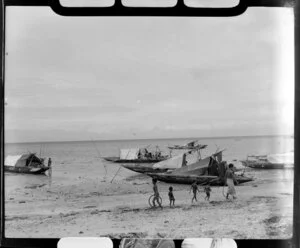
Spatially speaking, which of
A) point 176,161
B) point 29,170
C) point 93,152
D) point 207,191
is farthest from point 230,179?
point 29,170

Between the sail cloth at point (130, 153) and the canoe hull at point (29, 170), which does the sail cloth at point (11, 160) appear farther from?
the sail cloth at point (130, 153)

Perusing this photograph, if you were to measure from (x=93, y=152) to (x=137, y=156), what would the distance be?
148 mm

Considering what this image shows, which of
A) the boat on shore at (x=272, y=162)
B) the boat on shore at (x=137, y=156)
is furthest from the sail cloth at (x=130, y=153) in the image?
the boat on shore at (x=272, y=162)

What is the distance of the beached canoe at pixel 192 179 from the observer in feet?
5.42

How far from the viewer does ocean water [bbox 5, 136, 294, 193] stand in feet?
5.32

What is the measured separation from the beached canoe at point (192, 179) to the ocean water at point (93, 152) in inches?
1.9

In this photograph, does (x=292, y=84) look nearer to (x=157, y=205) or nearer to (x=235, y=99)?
(x=235, y=99)

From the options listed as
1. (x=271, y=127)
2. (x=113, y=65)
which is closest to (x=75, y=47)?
(x=113, y=65)

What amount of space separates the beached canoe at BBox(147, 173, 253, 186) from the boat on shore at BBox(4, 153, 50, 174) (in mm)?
381

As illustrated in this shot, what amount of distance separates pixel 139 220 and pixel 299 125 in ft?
2.04

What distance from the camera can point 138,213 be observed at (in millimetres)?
1644

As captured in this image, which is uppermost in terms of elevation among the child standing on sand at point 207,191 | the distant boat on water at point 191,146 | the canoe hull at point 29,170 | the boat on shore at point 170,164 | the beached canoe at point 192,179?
the distant boat on water at point 191,146

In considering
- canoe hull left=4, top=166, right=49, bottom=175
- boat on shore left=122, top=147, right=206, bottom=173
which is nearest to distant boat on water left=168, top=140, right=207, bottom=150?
boat on shore left=122, top=147, right=206, bottom=173

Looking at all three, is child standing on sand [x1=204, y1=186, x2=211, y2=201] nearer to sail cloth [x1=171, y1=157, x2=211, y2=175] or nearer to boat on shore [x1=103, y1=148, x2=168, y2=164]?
sail cloth [x1=171, y1=157, x2=211, y2=175]
